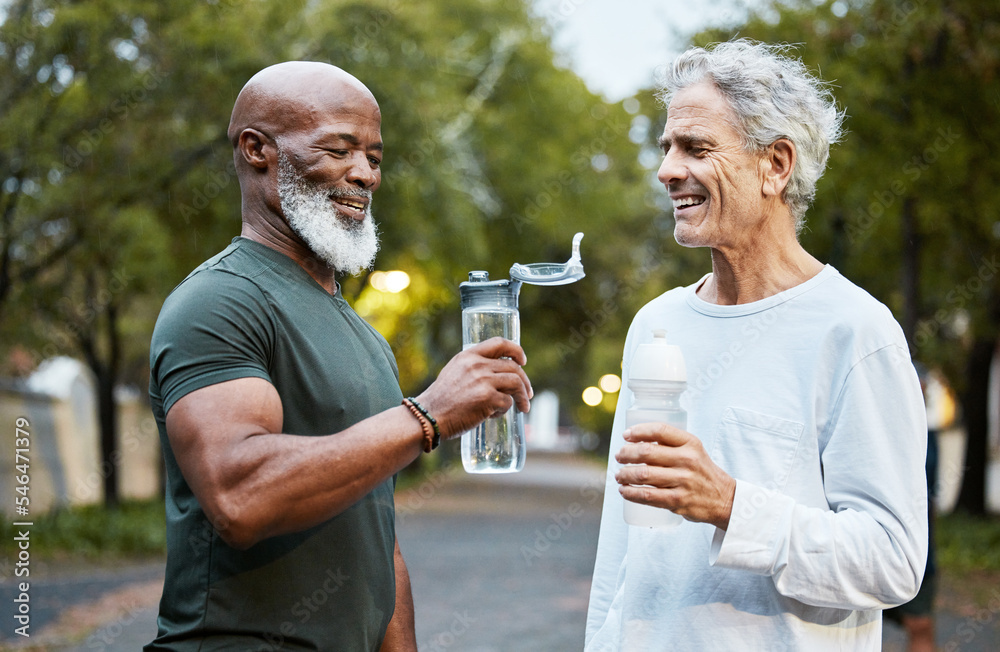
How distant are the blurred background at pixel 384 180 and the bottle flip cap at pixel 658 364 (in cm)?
349

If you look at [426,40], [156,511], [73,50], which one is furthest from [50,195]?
[156,511]

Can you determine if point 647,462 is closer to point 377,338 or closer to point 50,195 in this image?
point 377,338

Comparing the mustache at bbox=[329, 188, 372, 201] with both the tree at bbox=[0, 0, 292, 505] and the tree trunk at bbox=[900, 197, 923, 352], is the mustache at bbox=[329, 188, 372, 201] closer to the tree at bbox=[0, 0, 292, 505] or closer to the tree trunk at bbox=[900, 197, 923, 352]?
the tree at bbox=[0, 0, 292, 505]

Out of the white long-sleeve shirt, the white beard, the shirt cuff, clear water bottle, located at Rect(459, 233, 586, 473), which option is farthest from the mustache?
the shirt cuff

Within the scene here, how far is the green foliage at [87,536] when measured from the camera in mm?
13031

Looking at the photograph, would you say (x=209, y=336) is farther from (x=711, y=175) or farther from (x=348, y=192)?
(x=711, y=175)

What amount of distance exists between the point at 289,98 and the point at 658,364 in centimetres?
120

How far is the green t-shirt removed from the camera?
2.15 m

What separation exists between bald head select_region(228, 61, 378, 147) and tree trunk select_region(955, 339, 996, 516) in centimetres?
1798

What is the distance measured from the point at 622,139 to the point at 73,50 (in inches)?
622

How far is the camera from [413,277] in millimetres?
19297

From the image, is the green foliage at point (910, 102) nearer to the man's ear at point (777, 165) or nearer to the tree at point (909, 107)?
the tree at point (909, 107)

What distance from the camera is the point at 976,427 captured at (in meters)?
18.7

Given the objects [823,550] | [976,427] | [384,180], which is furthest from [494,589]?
[976,427]
